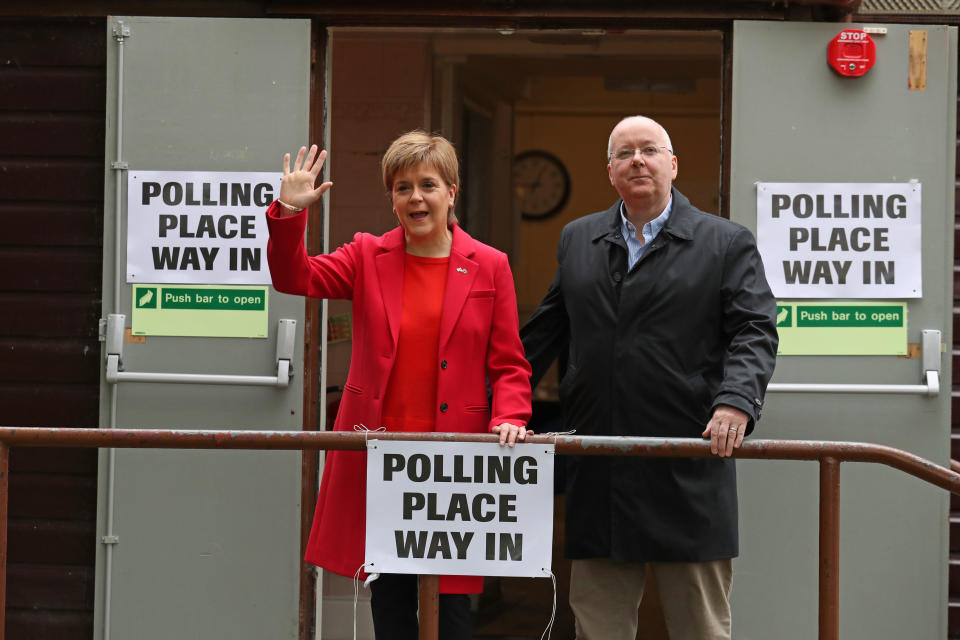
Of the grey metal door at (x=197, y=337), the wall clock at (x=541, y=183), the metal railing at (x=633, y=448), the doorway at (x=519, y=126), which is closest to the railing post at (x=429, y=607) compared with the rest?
the metal railing at (x=633, y=448)

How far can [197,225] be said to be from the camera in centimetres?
423

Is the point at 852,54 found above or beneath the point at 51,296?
above

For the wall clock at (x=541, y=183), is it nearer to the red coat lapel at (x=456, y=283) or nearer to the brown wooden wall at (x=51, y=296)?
the brown wooden wall at (x=51, y=296)

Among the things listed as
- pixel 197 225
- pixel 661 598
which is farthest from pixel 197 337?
pixel 661 598

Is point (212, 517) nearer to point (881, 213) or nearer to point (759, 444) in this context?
point (759, 444)

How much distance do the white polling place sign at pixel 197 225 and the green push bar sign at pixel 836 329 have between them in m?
1.95

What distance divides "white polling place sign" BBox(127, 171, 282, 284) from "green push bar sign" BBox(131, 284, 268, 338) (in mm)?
38

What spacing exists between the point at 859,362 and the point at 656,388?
4.44 ft

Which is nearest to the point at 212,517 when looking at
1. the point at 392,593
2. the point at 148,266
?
the point at 148,266

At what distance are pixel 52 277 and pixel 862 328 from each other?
10.1ft

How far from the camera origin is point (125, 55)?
4.23 metres

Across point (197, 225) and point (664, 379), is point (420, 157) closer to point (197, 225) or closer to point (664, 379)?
point (664, 379)

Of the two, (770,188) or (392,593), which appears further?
(770,188)

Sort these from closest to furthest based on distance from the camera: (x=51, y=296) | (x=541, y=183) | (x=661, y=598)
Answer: (x=661, y=598) < (x=51, y=296) < (x=541, y=183)
